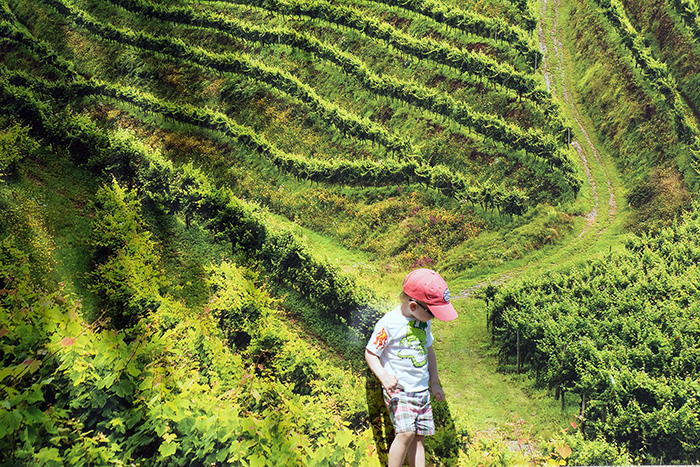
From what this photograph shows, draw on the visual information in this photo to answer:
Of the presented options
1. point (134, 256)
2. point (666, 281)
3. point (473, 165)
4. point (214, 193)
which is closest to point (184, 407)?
point (134, 256)

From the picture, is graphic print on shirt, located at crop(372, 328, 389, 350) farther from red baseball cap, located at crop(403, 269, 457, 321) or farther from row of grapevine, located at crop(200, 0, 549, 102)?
row of grapevine, located at crop(200, 0, 549, 102)

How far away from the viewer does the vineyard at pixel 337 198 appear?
17.6ft

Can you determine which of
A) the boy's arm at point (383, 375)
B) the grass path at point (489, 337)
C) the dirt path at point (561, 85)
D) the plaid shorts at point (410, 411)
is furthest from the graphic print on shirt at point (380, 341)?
the dirt path at point (561, 85)

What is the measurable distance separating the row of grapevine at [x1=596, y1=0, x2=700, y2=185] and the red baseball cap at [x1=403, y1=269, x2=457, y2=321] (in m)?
5.11

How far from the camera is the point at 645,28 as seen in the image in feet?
23.5

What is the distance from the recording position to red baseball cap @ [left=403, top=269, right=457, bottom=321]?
4.05m

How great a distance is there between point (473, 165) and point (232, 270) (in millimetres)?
4093

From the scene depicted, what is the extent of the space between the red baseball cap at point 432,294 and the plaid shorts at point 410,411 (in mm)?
825

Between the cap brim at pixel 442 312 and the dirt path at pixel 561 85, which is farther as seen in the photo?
the dirt path at pixel 561 85

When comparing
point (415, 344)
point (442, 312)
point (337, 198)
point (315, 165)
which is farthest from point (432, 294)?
point (315, 165)

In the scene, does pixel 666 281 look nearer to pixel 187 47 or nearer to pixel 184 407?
pixel 184 407

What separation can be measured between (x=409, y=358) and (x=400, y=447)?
0.82m

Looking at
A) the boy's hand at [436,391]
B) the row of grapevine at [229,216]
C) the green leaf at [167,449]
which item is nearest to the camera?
the green leaf at [167,449]

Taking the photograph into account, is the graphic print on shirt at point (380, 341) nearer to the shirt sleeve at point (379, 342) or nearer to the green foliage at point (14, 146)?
the shirt sleeve at point (379, 342)
